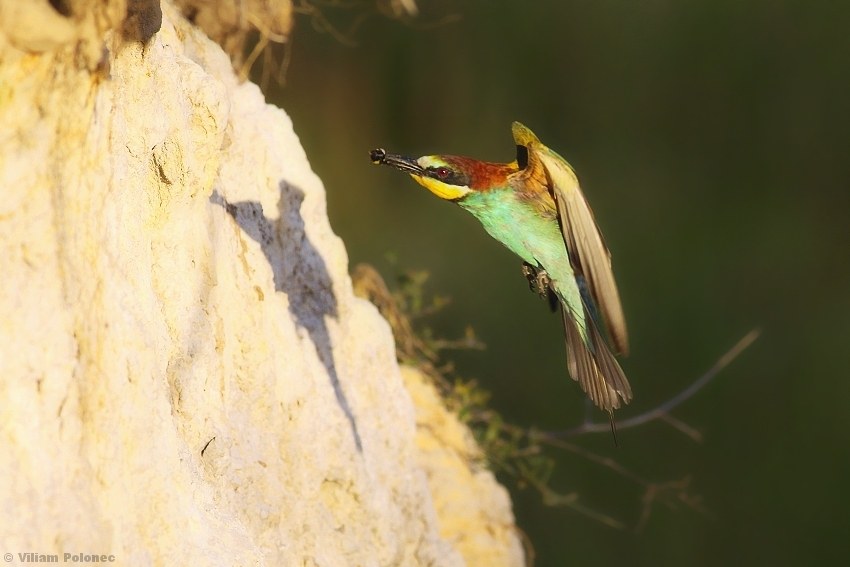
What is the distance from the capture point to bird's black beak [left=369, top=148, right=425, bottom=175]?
2.22m

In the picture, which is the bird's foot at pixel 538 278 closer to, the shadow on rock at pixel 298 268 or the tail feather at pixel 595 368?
the tail feather at pixel 595 368

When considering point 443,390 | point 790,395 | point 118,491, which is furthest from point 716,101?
point 118,491

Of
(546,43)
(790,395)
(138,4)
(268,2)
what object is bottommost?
(790,395)

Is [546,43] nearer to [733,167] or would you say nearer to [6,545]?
[733,167]

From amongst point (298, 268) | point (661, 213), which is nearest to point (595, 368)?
point (298, 268)

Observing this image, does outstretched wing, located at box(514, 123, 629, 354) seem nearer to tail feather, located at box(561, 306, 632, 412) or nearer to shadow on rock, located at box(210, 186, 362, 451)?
tail feather, located at box(561, 306, 632, 412)

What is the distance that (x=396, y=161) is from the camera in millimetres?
2250

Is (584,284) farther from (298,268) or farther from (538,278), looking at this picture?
(298,268)

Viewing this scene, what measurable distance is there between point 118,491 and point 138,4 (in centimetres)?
59

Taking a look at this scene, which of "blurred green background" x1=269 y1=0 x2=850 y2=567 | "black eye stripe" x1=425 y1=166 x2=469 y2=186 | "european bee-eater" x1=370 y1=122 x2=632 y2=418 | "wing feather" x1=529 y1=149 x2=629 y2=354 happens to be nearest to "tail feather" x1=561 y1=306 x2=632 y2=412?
"european bee-eater" x1=370 y1=122 x2=632 y2=418

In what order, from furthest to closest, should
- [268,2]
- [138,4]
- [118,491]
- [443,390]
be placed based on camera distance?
1. [443,390]
2. [268,2]
3. [138,4]
4. [118,491]

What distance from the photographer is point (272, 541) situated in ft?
6.26

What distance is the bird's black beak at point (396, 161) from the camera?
2.22 meters

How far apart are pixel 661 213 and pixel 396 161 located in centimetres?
372
